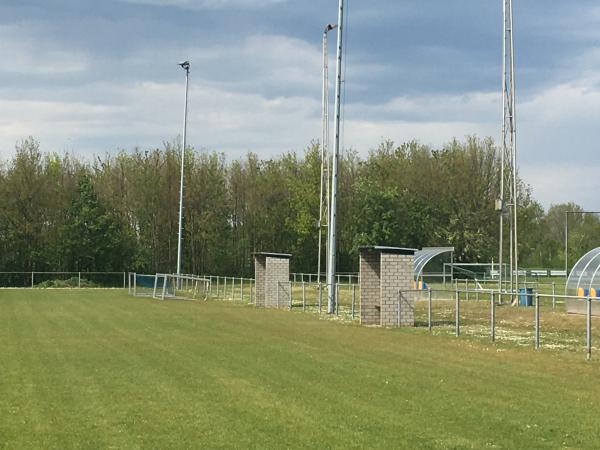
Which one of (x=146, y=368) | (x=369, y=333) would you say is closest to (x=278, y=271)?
(x=369, y=333)

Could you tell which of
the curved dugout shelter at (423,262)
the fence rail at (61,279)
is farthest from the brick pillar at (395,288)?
the fence rail at (61,279)

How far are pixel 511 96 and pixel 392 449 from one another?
29.7 m

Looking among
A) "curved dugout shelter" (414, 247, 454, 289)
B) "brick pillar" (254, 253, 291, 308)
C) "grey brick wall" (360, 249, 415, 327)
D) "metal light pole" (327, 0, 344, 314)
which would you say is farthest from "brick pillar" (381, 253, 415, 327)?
"curved dugout shelter" (414, 247, 454, 289)

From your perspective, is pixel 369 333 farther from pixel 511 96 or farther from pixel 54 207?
pixel 54 207

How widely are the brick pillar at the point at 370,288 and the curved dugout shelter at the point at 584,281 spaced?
22.7 ft

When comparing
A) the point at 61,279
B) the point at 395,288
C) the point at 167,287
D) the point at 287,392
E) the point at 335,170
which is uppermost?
the point at 335,170

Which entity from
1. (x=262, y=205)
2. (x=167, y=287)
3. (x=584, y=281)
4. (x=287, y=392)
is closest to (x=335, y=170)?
(x=584, y=281)

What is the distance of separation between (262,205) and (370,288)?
53.0 meters

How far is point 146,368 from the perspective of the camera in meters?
15.5

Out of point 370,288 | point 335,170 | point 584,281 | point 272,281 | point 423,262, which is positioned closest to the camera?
point 370,288

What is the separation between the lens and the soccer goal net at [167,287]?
45.0 metres

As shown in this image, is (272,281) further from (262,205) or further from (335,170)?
(262,205)

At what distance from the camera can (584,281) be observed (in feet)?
104

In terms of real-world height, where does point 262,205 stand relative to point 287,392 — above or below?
above
